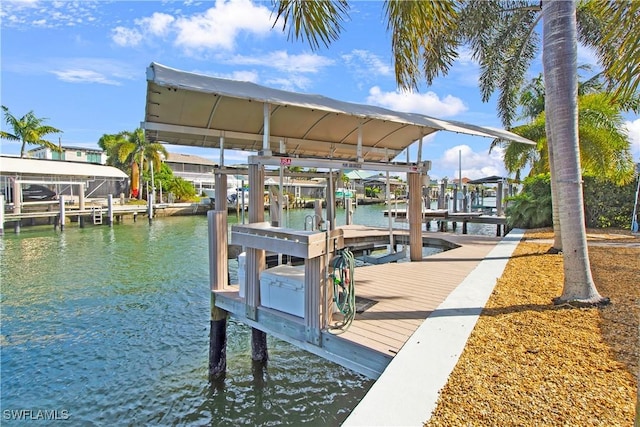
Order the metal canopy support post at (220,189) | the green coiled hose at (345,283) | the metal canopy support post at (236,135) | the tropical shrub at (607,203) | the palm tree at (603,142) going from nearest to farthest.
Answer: the green coiled hose at (345,283) < the metal canopy support post at (236,135) < the metal canopy support post at (220,189) < the palm tree at (603,142) < the tropical shrub at (607,203)

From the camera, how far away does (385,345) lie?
148 inches

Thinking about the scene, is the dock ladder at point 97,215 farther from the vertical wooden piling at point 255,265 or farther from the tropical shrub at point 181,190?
the vertical wooden piling at point 255,265

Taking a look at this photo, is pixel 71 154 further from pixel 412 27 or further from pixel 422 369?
pixel 422 369

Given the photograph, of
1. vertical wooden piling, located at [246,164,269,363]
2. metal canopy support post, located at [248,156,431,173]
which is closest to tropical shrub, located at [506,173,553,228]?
metal canopy support post, located at [248,156,431,173]

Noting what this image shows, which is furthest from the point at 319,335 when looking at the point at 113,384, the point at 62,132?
the point at 62,132

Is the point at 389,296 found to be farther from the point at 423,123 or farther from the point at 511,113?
the point at 511,113

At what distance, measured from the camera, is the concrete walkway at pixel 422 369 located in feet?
8.38

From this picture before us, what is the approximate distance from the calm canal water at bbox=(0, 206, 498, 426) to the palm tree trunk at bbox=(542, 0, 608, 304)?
3.23m

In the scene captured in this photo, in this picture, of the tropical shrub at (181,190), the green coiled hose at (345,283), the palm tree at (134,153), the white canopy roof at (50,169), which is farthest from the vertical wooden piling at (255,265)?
the tropical shrub at (181,190)

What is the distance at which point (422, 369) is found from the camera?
10.4ft

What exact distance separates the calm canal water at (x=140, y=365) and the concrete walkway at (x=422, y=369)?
5.41 ft

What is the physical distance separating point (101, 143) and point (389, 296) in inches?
1890

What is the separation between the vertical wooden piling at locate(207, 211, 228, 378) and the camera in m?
5.50

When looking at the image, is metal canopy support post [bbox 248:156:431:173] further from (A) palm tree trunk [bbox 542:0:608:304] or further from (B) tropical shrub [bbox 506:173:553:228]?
(B) tropical shrub [bbox 506:173:553:228]
